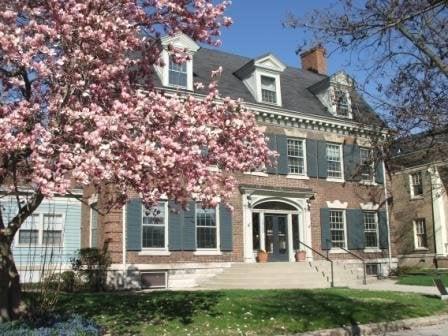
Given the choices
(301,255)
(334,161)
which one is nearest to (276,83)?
(334,161)

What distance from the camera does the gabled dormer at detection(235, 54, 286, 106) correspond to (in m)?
25.7

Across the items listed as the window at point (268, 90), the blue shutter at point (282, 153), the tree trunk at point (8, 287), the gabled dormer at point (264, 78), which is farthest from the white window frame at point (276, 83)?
the tree trunk at point (8, 287)

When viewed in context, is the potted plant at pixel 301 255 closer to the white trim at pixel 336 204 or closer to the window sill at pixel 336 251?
the window sill at pixel 336 251

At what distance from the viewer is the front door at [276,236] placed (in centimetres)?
2427

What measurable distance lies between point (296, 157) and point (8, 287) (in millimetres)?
17693

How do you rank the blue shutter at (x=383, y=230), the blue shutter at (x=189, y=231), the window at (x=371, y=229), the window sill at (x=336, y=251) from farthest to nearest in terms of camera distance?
the blue shutter at (x=383, y=230)
the window at (x=371, y=229)
the window sill at (x=336, y=251)
the blue shutter at (x=189, y=231)

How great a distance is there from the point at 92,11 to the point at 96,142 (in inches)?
88.2

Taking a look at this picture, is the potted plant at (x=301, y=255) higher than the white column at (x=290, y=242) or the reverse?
the reverse

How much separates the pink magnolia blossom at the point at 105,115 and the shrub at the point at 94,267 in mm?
10771

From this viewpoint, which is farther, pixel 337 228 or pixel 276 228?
pixel 337 228

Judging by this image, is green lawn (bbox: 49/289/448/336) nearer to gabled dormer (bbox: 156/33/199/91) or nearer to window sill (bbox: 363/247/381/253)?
gabled dormer (bbox: 156/33/199/91)

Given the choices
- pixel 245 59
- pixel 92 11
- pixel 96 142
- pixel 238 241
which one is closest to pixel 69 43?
pixel 92 11

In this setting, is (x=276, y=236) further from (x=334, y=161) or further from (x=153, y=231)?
(x=153, y=231)

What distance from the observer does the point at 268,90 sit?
26.0 m
